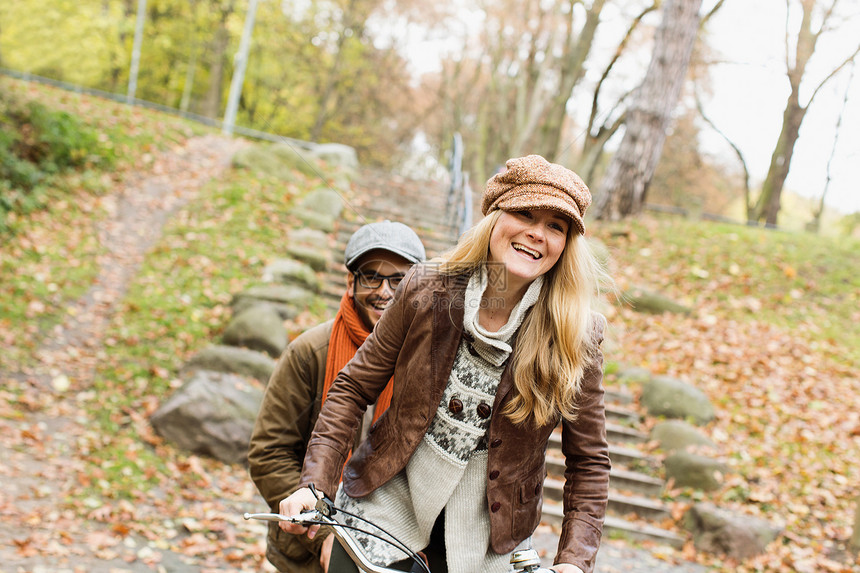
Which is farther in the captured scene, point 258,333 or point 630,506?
point 258,333

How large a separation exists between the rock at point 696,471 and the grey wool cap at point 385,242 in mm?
5071

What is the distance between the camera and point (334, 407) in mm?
1921

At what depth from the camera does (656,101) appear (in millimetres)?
12188

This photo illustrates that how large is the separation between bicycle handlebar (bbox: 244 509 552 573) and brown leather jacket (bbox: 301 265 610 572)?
5.0 inches

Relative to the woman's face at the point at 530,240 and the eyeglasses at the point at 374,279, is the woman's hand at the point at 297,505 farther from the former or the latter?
the eyeglasses at the point at 374,279

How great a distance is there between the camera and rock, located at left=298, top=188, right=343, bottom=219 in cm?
1132

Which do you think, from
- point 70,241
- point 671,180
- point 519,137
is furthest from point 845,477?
point 671,180

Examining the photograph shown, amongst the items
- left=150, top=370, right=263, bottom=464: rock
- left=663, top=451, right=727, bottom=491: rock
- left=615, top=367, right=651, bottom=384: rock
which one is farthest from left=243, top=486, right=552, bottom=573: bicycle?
left=615, top=367, right=651, bottom=384: rock

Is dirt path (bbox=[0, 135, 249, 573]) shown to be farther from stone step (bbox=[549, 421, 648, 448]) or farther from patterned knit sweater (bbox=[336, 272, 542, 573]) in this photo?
stone step (bbox=[549, 421, 648, 448])

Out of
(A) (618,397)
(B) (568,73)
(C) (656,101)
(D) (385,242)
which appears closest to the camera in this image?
(D) (385,242)

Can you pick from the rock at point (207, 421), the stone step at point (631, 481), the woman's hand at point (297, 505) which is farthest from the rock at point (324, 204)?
the woman's hand at point (297, 505)

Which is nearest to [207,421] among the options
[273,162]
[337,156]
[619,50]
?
[273,162]

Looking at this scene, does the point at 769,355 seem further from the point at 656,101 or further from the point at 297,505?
the point at 297,505

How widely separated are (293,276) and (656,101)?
24.9ft
